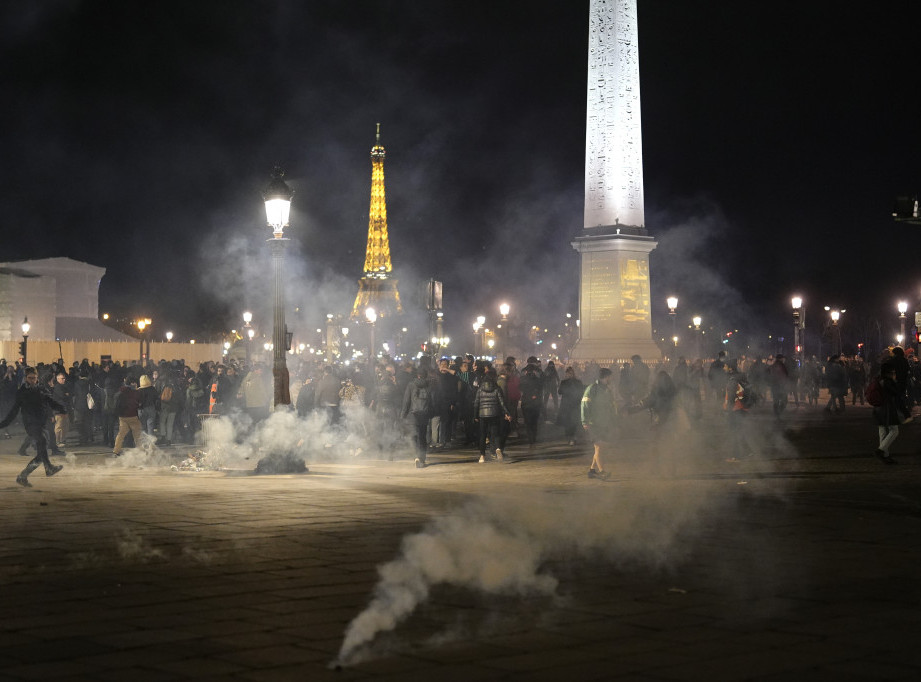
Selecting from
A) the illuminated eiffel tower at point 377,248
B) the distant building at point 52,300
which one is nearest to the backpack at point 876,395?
the distant building at point 52,300

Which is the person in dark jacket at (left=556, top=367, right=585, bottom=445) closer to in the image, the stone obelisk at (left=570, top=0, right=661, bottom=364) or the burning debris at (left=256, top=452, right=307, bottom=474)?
the burning debris at (left=256, top=452, right=307, bottom=474)

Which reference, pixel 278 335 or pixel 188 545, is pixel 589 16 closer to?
pixel 278 335

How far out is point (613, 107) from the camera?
35.4 meters

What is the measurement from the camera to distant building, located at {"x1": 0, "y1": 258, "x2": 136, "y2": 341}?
5816 cm

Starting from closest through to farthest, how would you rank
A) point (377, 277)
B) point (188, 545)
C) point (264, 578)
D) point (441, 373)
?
point (264, 578) → point (188, 545) → point (441, 373) → point (377, 277)

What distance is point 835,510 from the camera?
11633 mm

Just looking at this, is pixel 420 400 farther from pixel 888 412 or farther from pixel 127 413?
pixel 888 412

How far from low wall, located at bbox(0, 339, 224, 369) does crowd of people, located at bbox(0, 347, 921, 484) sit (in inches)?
530

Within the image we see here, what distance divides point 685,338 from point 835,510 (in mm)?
79251

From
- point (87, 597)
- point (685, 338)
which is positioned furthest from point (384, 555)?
point (685, 338)

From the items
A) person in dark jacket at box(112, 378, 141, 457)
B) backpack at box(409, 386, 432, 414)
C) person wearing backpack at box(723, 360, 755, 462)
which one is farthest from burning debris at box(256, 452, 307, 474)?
person wearing backpack at box(723, 360, 755, 462)

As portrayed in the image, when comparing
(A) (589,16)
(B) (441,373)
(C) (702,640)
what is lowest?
(C) (702,640)

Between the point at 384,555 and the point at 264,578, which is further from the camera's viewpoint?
the point at 384,555

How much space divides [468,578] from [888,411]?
11.0 metres
